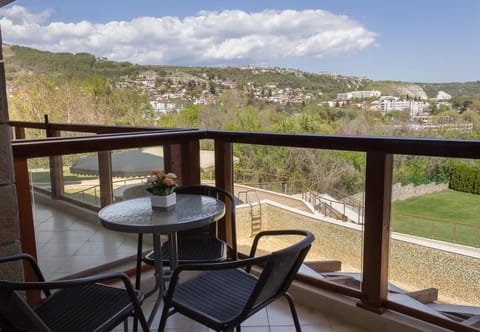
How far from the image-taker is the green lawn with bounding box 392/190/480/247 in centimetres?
203

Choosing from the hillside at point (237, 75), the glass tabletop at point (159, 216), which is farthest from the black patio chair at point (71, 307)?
the hillside at point (237, 75)

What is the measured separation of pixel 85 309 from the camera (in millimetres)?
1601

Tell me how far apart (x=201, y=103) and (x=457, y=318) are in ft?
43.2

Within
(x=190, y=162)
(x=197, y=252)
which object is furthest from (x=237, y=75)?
(x=197, y=252)

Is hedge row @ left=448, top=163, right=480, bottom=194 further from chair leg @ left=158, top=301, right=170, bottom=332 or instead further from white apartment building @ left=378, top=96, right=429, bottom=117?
white apartment building @ left=378, top=96, right=429, bottom=117

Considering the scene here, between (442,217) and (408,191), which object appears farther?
(408,191)

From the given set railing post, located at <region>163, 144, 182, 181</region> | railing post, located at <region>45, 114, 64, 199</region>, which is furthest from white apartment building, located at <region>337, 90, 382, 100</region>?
railing post, located at <region>45, 114, 64, 199</region>

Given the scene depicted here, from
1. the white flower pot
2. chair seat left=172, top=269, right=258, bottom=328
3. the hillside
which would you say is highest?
the hillside

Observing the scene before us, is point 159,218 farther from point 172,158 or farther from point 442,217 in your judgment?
point 442,217

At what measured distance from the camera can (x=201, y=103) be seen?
14.6 meters

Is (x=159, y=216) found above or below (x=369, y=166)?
below

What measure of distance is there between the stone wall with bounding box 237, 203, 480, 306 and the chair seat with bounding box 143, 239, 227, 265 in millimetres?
676

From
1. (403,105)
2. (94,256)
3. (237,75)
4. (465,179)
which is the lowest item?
(94,256)

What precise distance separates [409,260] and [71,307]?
5.99 ft
